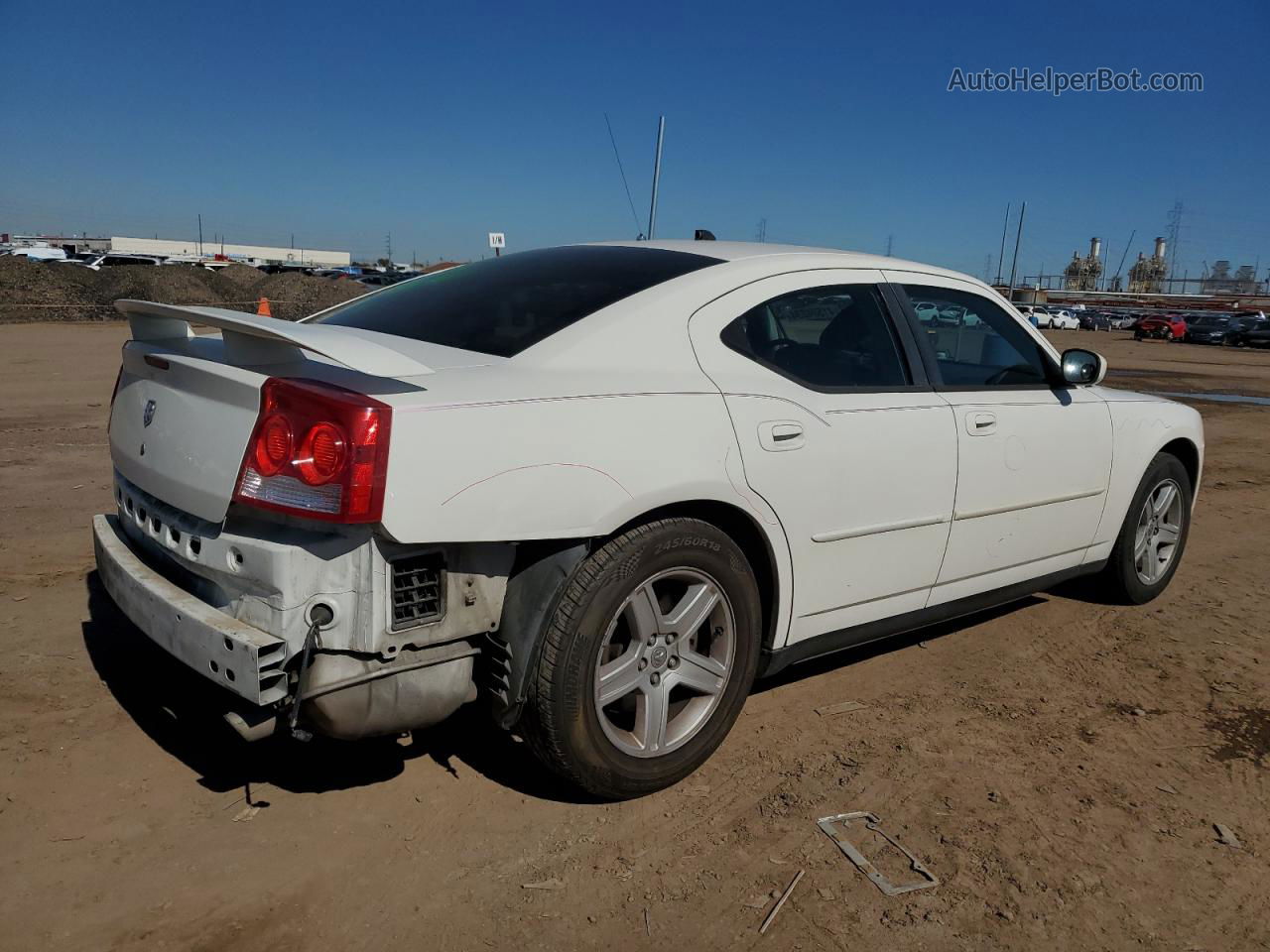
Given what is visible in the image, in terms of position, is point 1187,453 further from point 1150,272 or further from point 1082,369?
point 1150,272

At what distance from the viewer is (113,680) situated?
3.64m

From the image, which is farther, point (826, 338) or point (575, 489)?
point (826, 338)

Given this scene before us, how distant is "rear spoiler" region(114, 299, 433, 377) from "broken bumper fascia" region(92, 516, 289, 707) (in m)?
0.67

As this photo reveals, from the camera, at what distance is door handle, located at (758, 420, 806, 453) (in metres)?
3.10

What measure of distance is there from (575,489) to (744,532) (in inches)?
28.7

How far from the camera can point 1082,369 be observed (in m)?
4.34

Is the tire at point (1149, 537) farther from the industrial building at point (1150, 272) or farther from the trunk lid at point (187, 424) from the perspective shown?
the industrial building at point (1150, 272)

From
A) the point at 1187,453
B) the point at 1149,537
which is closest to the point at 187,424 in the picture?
the point at 1149,537

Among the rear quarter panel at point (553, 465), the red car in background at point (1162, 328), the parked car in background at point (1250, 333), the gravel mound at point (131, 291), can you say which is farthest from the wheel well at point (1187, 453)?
the red car in background at point (1162, 328)

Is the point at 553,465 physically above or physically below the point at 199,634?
above

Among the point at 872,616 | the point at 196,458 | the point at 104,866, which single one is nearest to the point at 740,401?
the point at 872,616

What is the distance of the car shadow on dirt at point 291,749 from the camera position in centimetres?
307

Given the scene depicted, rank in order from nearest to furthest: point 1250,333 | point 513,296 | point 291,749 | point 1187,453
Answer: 1. point 291,749
2. point 513,296
3. point 1187,453
4. point 1250,333

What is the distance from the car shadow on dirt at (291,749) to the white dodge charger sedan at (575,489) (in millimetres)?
351
